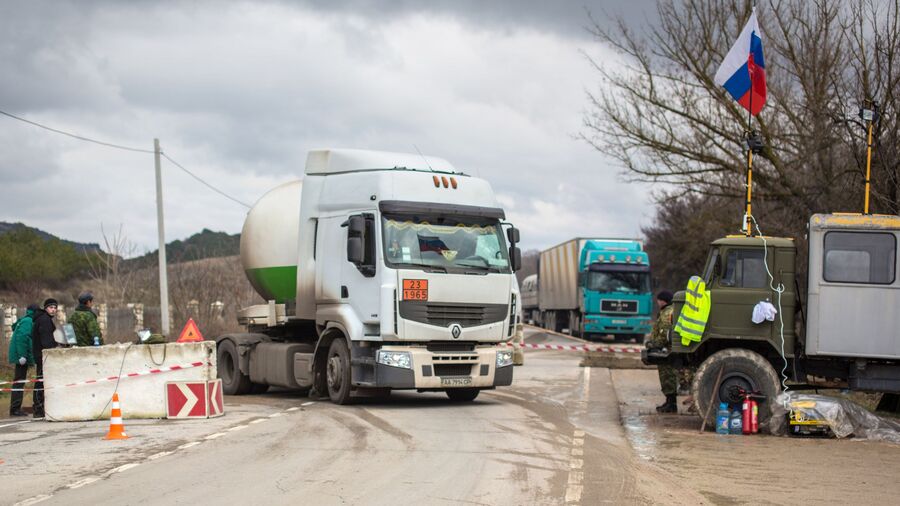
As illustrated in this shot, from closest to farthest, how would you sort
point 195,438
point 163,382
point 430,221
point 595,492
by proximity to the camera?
point 595,492 → point 195,438 → point 163,382 → point 430,221

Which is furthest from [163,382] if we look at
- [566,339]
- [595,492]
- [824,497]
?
[566,339]

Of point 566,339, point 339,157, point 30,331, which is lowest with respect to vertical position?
point 566,339

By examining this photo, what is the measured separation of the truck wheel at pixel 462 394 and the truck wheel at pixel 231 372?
4.31 meters

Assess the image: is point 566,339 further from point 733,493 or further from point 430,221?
point 733,493

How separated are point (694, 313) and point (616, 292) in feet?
90.0

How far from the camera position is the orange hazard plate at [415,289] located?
1560 cm

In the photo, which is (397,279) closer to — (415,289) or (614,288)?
(415,289)

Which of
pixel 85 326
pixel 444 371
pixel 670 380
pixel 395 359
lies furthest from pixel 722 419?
pixel 85 326

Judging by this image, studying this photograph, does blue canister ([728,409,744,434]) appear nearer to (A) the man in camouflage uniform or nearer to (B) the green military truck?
(B) the green military truck

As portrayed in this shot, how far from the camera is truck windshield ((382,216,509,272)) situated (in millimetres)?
15797

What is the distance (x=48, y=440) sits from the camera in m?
12.5

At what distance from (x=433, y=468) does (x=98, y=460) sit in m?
3.51

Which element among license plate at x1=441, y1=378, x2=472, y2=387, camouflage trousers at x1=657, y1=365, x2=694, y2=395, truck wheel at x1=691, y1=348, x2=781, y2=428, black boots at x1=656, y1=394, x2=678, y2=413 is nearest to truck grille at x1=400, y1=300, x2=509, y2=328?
license plate at x1=441, y1=378, x2=472, y2=387

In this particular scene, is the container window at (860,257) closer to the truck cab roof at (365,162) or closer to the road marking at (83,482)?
the truck cab roof at (365,162)
